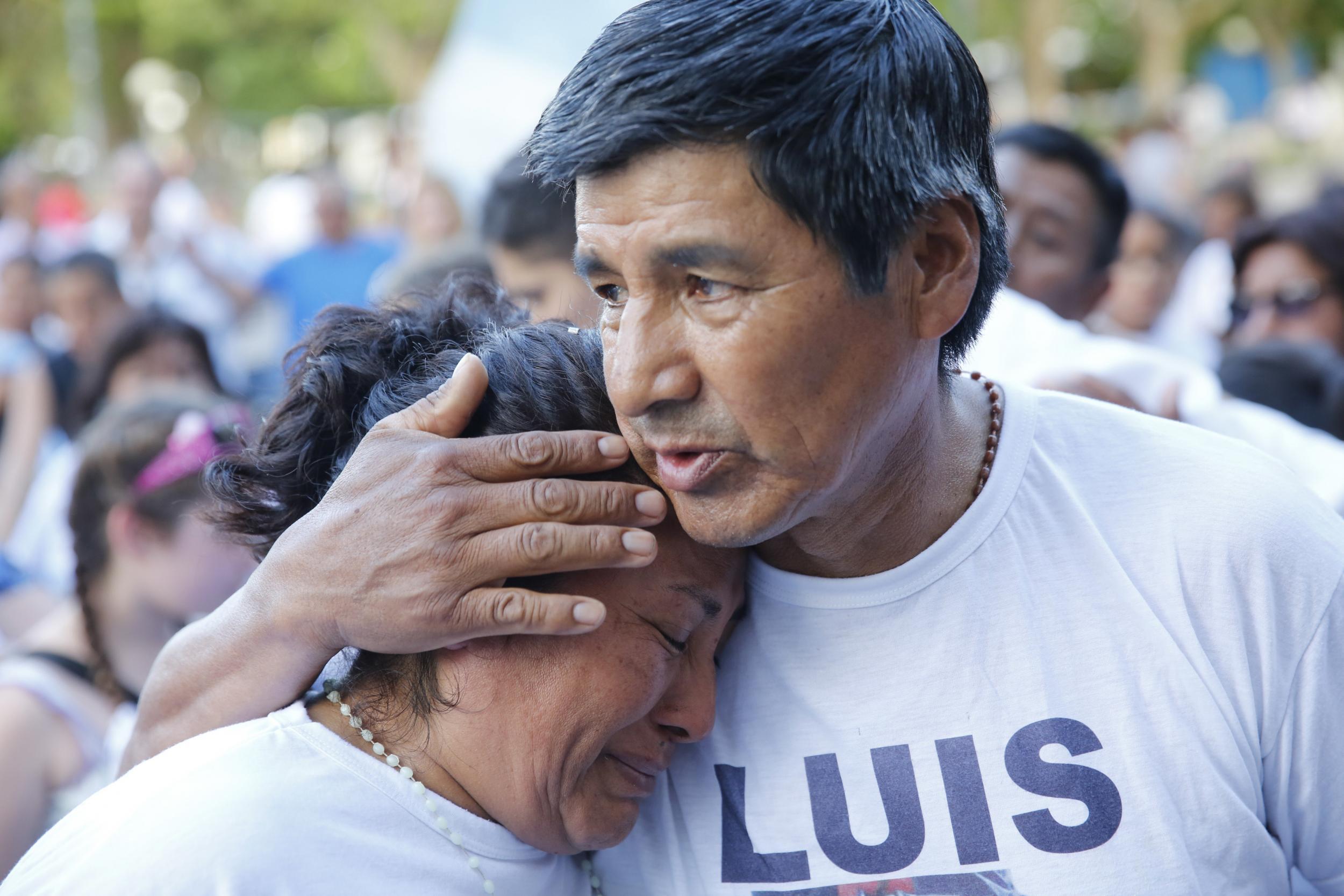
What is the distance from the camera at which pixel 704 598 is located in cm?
198

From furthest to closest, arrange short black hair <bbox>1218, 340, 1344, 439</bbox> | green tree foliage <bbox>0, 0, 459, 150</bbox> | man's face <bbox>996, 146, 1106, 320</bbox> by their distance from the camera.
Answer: green tree foliage <bbox>0, 0, 459, 150</bbox> < man's face <bbox>996, 146, 1106, 320</bbox> < short black hair <bbox>1218, 340, 1344, 439</bbox>

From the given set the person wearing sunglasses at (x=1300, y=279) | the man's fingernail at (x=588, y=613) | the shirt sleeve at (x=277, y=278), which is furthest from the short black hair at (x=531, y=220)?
the shirt sleeve at (x=277, y=278)

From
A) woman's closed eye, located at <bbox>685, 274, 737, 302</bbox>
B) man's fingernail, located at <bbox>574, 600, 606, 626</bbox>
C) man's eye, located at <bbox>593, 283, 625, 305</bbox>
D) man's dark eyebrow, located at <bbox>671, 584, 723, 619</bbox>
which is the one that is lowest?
man's dark eyebrow, located at <bbox>671, 584, 723, 619</bbox>

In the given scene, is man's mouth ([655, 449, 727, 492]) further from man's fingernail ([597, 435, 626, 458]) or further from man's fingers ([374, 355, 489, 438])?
man's fingers ([374, 355, 489, 438])

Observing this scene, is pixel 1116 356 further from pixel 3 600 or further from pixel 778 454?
pixel 3 600

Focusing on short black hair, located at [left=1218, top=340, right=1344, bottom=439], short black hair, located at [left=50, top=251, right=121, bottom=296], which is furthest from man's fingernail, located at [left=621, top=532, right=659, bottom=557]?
short black hair, located at [left=50, top=251, right=121, bottom=296]

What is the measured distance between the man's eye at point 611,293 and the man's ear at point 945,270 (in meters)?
0.41

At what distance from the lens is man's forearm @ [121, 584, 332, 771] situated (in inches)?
76.4

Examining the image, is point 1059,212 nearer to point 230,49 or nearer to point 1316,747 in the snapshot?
point 1316,747

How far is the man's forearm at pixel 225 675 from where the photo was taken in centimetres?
194

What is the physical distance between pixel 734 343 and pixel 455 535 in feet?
1.59

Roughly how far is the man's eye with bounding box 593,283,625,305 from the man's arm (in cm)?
20

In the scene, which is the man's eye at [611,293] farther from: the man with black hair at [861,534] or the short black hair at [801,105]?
the short black hair at [801,105]

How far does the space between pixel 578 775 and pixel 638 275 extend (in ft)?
2.61
